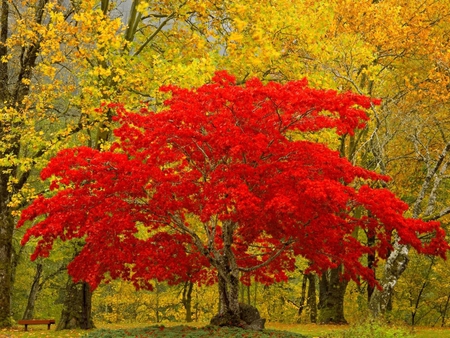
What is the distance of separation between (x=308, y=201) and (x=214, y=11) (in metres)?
10.7

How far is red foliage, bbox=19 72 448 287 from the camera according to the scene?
500 inches

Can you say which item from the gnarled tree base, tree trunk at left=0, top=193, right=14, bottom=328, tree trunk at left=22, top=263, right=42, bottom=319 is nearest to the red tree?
the gnarled tree base

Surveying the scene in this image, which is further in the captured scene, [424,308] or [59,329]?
[424,308]

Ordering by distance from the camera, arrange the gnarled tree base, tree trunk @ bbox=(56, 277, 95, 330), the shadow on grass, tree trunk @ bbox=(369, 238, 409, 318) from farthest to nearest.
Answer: tree trunk @ bbox=(56, 277, 95, 330) → tree trunk @ bbox=(369, 238, 409, 318) → the gnarled tree base → the shadow on grass

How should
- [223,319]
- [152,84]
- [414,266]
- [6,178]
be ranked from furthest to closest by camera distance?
1. [414,266]
2. [6,178]
3. [152,84]
4. [223,319]

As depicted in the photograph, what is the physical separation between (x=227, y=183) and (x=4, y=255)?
12.3 metres

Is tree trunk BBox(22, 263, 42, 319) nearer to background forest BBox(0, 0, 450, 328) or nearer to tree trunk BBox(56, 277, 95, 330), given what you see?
background forest BBox(0, 0, 450, 328)

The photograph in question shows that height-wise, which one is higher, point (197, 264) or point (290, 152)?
point (290, 152)

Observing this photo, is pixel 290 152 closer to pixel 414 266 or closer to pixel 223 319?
pixel 223 319

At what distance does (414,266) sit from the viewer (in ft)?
110

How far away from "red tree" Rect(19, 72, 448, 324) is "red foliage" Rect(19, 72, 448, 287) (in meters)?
0.03

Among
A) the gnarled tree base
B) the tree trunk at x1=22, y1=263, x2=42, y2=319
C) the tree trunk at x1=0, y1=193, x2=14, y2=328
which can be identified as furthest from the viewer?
the tree trunk at x1=22, y1=263, x2=42, y2=319

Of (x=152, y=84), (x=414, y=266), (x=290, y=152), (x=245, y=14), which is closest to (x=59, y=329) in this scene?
(x=152, y=84)

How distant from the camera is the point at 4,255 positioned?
21.4 meters
